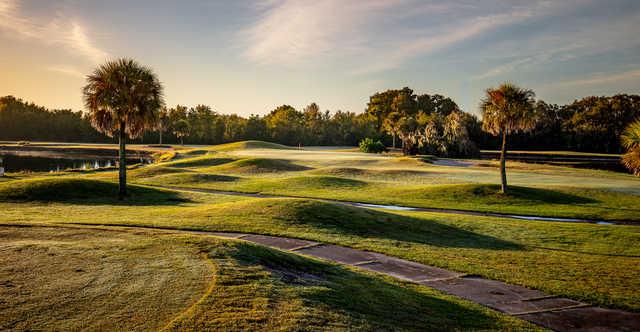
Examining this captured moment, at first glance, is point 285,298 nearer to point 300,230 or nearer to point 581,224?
point 300,230

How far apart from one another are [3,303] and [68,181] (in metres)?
21.5

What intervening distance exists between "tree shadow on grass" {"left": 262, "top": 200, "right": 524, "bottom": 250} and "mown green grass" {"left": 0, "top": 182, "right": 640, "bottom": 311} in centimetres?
4

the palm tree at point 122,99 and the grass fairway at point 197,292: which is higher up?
the palm tree at point 122,99

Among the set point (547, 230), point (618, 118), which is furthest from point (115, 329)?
point (618, 118)

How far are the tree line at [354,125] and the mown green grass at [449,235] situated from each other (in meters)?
75.1

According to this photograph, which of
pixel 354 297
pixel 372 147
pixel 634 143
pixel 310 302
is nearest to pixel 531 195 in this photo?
pixel 634 143

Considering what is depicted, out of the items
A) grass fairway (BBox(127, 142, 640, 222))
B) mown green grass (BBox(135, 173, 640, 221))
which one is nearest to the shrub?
grass fairway (BBox(127, 142, 640, 222))

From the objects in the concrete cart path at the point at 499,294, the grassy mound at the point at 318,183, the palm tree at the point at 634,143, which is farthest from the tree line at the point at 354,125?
the concrete cart path at the point at 499,294

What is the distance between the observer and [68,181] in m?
25.5

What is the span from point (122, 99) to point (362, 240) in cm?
1736

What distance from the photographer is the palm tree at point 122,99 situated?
25.0 metres

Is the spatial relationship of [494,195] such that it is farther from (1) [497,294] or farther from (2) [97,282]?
(2) [97,282]

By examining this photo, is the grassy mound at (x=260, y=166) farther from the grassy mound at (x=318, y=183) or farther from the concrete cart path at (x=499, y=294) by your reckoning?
the concrete cart path at (x=499, y=294)

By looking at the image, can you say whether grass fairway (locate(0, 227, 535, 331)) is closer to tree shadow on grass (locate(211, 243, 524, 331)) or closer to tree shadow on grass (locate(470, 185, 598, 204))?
tree shadow on grass (locate(211, 243, 524, 331))
